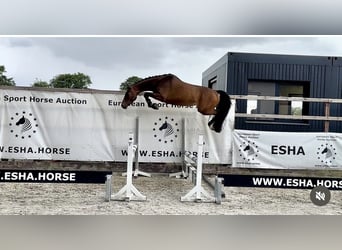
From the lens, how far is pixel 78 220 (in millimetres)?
2654

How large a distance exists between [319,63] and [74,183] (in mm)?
1816

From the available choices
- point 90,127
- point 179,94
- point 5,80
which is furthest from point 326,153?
point 5,80

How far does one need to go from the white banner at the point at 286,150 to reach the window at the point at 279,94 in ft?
0.60

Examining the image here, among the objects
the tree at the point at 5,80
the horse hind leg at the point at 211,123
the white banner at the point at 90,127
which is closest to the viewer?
the tree at the point at 5,80

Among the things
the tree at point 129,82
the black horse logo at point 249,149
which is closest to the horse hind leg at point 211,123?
the black horse logo at point 249,149

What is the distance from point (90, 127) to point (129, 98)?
1.10ft

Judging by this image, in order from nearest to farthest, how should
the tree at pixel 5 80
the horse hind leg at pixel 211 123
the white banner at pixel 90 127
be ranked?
the tree at pixel 5 80
the white banner at pixel 90 127
the horse hind leg at pixel 211 123

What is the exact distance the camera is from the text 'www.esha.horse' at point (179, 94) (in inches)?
103

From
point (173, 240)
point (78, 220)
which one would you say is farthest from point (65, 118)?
point (173, 240)

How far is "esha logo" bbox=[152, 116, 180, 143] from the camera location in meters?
2.73

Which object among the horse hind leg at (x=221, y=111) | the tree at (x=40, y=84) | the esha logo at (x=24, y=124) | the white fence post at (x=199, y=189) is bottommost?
the white fence post at (x=199, y=189)

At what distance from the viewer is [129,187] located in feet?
8.85

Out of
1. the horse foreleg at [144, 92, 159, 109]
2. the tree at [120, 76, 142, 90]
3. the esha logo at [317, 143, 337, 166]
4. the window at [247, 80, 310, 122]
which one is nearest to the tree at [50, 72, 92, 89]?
the tree at [120, 76, 142, 90]

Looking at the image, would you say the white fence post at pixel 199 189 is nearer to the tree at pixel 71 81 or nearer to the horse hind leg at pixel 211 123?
the horse hind leg at pixel 211 123
